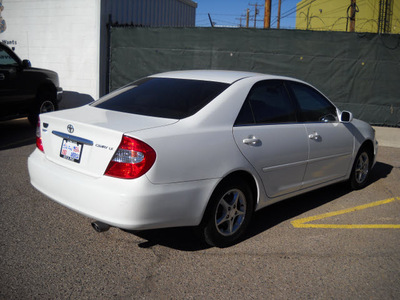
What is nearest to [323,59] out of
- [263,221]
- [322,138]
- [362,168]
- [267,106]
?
[362,168]

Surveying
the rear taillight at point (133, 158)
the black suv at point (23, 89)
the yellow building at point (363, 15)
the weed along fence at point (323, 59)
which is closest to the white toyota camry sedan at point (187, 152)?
the rear taillight at point (133, 158)

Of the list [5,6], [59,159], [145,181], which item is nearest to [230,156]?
[145,181]

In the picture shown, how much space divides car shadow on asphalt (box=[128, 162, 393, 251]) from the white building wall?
8.44 metres

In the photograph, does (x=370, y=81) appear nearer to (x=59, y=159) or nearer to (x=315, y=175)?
(x=315, y=175)

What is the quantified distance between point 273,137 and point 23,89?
6388mm

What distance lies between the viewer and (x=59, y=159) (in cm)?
360

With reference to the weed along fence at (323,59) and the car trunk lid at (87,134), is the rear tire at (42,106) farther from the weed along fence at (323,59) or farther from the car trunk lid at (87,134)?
the car trunk lid at (87,134)

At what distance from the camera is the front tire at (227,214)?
11.9 feet

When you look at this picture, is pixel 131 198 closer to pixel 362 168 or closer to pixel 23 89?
pixel 362 168

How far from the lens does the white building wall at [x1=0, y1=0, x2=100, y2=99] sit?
40.3ft

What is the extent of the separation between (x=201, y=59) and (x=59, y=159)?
8437mm

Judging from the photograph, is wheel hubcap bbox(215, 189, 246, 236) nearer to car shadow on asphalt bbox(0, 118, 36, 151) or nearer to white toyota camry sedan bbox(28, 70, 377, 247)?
white toyota camry sedan bbox(28, 70, 377, 247)

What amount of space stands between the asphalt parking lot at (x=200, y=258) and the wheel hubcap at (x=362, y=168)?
2.71ft

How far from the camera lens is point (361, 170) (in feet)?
19.3
